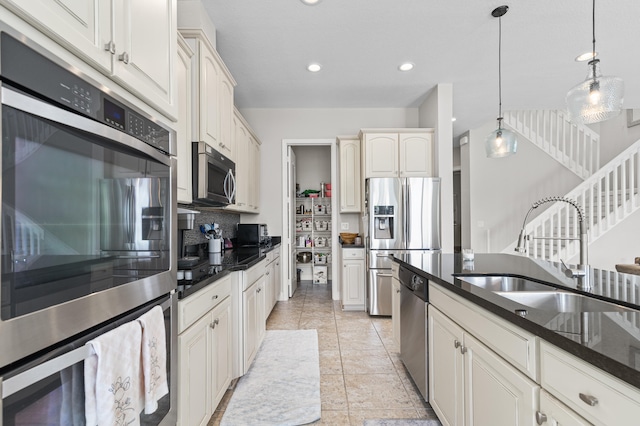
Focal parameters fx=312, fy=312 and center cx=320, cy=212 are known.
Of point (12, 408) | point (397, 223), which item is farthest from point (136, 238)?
point (397, 223)

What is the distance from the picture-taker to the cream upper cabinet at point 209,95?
2121 millimetres

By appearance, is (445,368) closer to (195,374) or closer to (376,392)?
(376,392)

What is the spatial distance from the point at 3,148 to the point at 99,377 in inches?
22.8

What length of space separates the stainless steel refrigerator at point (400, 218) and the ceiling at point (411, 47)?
1.31 m

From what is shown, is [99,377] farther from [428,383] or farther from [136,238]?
[428,383]

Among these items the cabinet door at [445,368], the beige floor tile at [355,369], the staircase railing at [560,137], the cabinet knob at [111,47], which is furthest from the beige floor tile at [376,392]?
the staircase railing at [560,137]

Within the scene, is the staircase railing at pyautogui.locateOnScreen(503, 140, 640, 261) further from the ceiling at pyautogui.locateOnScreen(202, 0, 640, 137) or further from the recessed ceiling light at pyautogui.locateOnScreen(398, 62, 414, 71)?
the recessed ceiling light at pyautogui.locateOnScreen(398, 62, 414, 71)

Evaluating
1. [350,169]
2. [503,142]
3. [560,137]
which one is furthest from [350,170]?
[560,137]

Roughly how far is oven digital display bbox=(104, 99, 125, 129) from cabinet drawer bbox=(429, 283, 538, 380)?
54.7 inches

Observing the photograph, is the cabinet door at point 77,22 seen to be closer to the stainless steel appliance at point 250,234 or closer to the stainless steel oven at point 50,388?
the stainless steel oven at point 50,388

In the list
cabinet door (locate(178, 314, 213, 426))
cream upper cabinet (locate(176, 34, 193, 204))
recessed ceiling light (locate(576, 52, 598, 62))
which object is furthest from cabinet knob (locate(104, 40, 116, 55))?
recessed ceiling light (locate(576, 52, 598, 62))

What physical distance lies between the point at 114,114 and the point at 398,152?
3745mm

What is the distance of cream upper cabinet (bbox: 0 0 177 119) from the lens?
0.74 m

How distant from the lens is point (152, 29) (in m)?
1.19
